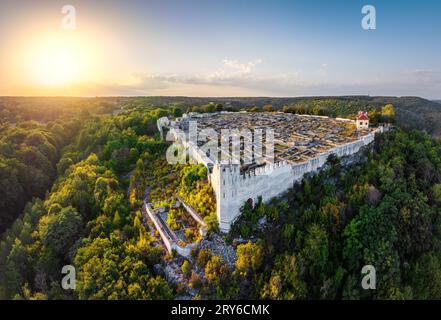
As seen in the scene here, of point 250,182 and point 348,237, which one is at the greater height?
point 250,182

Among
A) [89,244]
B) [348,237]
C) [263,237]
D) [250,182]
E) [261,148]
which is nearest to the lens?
[263,237]

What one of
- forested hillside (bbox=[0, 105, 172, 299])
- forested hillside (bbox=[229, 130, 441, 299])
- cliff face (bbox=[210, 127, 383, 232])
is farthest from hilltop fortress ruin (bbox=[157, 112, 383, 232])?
forested hillside (bbox=[0, 105, 172, 299])

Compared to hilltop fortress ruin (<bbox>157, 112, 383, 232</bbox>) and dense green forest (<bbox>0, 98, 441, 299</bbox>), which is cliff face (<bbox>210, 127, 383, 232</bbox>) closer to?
hilltop fortress ruin (<bbox>157, 112, 383, 232</bbox>)

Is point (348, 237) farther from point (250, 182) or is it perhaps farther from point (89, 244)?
point (89, 244)

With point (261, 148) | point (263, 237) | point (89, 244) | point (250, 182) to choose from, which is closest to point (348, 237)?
point (263, 237)

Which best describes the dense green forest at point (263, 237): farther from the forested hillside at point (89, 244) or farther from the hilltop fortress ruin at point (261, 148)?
the hilltop fortress ruin at point (261, 148)
